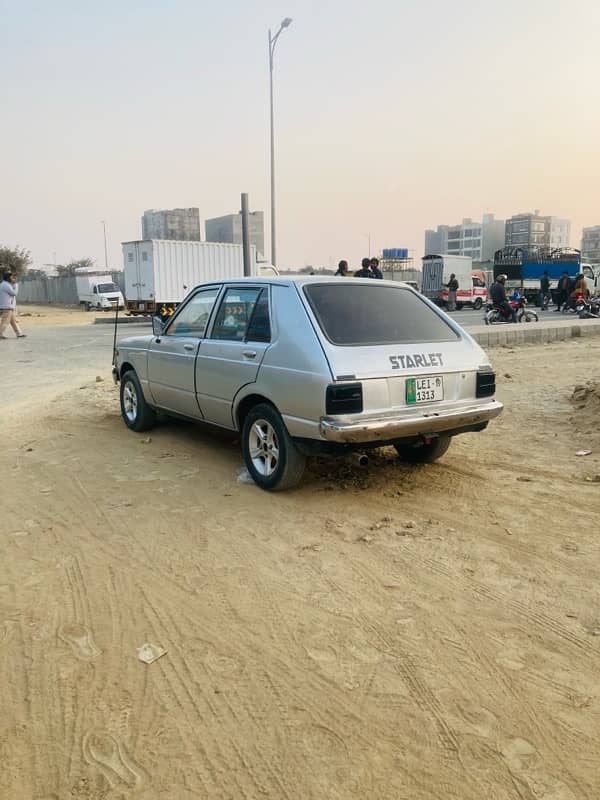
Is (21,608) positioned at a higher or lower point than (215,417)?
lower

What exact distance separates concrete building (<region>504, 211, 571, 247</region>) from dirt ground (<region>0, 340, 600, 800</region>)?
97539 mm

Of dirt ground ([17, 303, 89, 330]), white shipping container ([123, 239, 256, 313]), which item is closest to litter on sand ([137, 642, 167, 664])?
white shipping container ([123, 239, 256, 313])

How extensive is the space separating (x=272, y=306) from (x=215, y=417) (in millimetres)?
1167

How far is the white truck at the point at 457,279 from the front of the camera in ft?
116

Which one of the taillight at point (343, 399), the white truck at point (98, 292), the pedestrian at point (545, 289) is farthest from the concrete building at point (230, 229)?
the taillight at point (343, 399)

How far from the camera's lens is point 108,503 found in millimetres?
4879

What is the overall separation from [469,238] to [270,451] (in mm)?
143478

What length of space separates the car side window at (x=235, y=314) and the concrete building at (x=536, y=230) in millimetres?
96529

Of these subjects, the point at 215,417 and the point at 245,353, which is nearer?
the point at 245,353

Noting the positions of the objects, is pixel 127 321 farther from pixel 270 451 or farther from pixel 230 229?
pixel 270 451

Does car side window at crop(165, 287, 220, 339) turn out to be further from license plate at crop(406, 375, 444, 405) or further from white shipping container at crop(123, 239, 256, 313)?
white shipping container at crop(123, 239, 256, 313)

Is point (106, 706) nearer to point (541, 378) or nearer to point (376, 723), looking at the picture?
point (376, 723)

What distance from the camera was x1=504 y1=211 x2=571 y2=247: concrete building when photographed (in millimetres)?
104500

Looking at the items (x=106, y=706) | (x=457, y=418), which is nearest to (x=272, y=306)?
(x=457, y=418)
